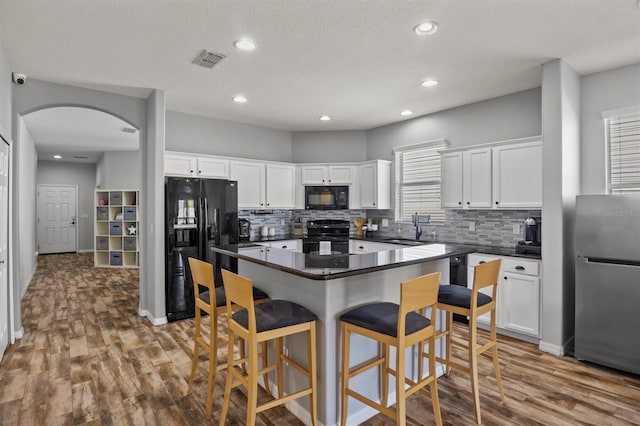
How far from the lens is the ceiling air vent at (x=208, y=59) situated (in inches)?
125

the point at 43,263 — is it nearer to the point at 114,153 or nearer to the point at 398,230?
the point at 114,153

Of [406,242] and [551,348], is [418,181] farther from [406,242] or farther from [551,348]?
[551,348]

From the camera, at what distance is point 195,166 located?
16.4ft

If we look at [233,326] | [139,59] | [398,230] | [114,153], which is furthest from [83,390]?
[114,153]

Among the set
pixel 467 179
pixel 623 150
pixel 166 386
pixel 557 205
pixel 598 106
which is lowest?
pixel 166 386

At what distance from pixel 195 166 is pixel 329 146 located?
230 cm

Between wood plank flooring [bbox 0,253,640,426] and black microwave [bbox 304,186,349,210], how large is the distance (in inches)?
99.5

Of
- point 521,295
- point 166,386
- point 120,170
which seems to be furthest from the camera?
point 120,170

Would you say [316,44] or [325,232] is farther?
[325,232]

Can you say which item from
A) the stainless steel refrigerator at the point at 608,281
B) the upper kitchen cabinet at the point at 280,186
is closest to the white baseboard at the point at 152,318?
the upper kitchen cabinet at the point at 280,186

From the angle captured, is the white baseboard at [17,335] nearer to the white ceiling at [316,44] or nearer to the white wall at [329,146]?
the white ceiling at [316,44]

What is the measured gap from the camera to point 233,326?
7.16ft

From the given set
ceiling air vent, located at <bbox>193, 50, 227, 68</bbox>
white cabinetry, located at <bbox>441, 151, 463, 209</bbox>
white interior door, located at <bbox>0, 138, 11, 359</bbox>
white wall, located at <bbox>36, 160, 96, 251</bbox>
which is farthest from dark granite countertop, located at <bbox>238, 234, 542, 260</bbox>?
white wall, located at <bbox>36, 160, 96, 251</bbox>

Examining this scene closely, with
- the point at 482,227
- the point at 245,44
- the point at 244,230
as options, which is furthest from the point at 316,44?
the point at 244,230
